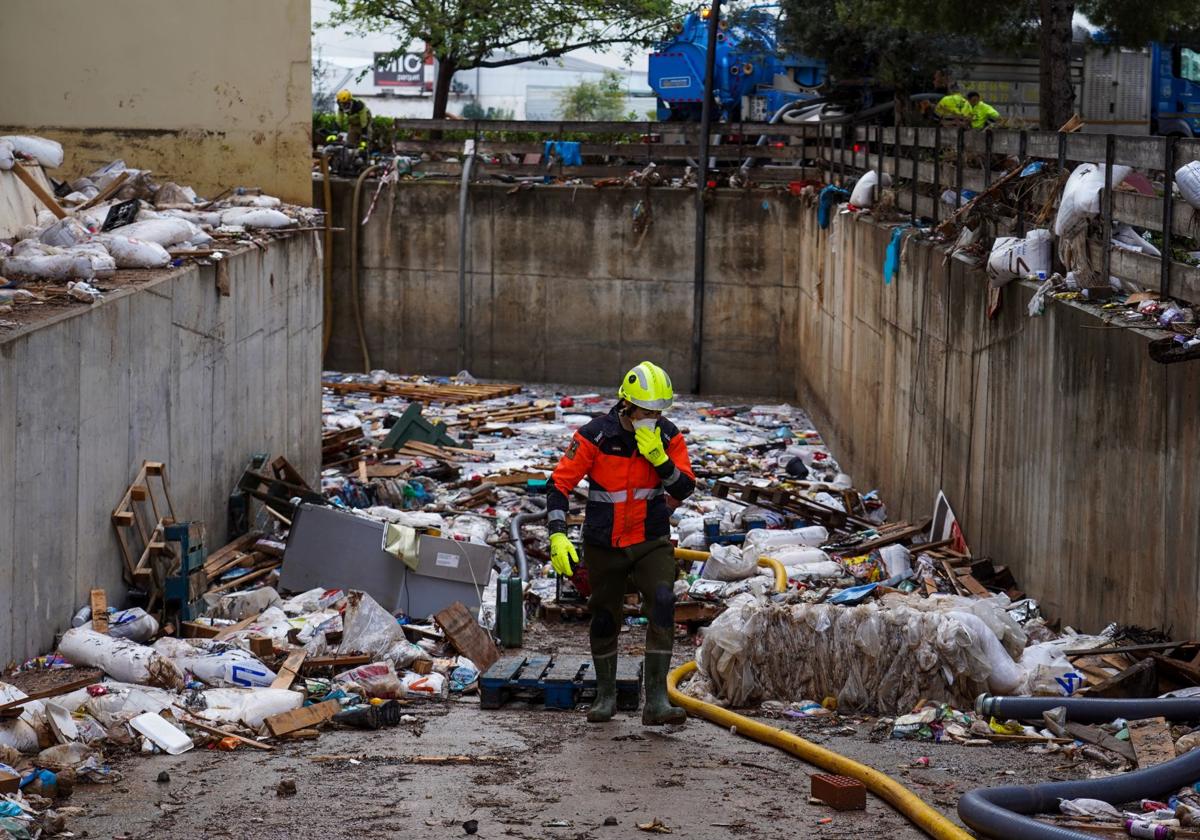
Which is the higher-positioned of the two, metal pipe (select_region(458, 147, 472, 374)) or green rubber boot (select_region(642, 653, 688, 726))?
metal pipe (select_region(458, 147, 472, 374))

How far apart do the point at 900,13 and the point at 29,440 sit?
44.8ft

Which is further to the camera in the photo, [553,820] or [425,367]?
[425,367]

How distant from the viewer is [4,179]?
1260cm

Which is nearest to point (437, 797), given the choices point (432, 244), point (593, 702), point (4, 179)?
point (593, 702)

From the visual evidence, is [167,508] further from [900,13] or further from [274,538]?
[900,13]

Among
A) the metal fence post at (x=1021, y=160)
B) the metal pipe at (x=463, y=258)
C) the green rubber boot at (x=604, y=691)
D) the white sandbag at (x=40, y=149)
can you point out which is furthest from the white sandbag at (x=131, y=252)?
the metal pipe at (x=463, y=258)

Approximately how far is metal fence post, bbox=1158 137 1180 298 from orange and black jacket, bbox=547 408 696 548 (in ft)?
8.60

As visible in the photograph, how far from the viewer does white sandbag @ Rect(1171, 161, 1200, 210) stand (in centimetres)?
754

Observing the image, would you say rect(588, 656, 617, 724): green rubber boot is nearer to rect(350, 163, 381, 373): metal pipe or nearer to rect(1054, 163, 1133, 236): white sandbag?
rect(1054, 163, 1133, 236): white sandbag

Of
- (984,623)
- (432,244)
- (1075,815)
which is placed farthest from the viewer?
(432,244)

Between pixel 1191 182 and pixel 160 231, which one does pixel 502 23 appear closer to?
pixel 160 231

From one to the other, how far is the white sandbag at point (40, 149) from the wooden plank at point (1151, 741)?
1079cm

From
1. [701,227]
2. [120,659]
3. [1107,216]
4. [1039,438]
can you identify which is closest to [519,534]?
[1039,438]

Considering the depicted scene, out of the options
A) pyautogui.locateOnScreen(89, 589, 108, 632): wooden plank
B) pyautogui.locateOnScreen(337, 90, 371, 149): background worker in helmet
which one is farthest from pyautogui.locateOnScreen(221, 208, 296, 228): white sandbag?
pyautogui.locateOnScreen(337, 90, 371, 149): background worker in helmet
